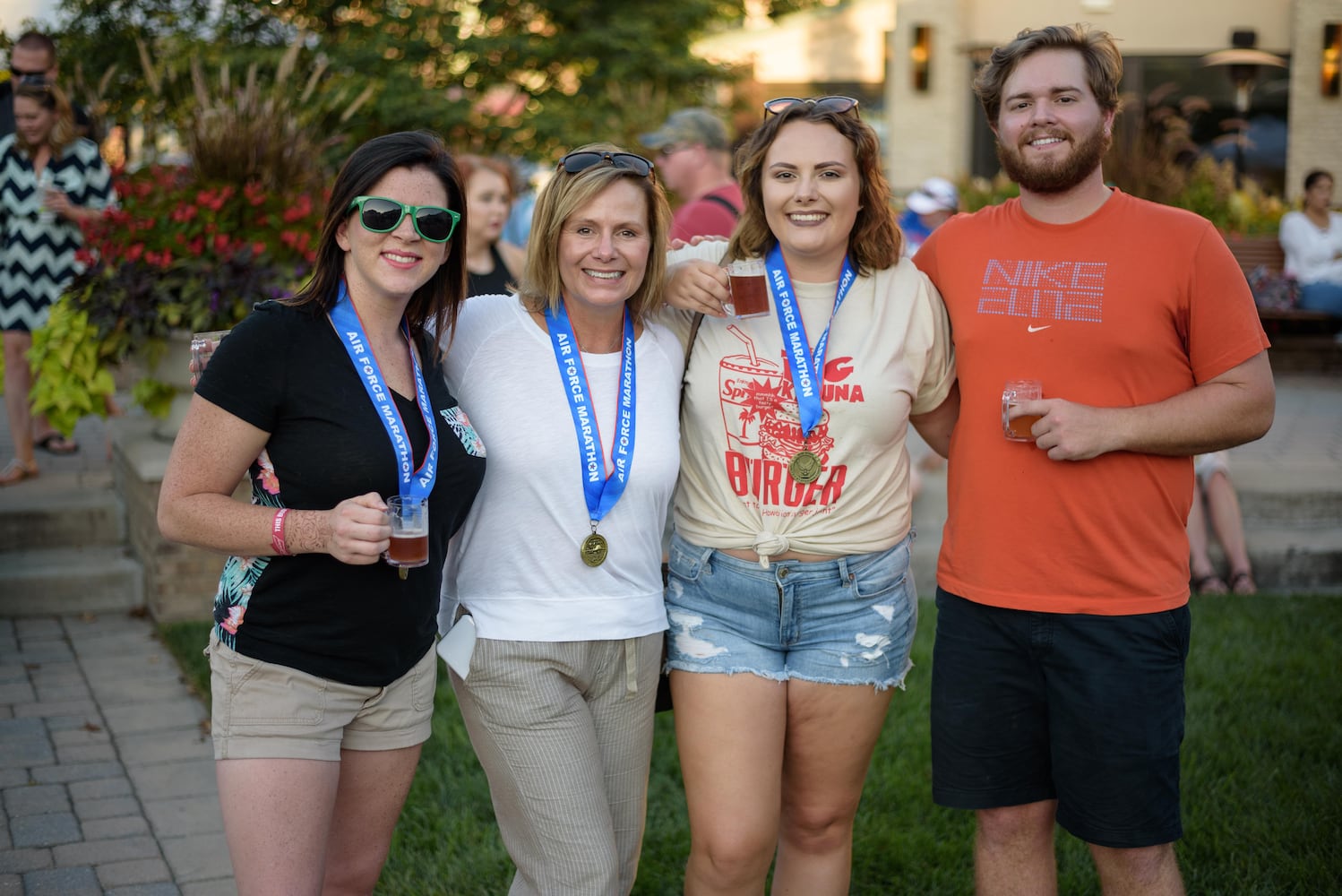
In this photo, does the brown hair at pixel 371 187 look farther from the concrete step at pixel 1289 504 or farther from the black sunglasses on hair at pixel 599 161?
the concrete step at pixel 1289 504

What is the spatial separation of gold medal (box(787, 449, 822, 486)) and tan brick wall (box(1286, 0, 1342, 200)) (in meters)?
17.5

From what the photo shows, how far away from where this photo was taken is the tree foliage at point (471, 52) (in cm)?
1525

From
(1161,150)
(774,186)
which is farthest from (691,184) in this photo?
(1161,150)

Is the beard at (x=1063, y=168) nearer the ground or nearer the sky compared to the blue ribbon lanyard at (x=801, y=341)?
nearer the sky

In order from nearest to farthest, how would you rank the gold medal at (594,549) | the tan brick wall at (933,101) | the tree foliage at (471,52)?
the gold medal at (594,549) < the tree foliage at (471,52) < the tan brick wall at (933,101)

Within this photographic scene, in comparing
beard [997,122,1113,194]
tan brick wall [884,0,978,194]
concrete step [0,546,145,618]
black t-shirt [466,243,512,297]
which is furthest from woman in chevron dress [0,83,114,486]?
tan brick wall [884,0,978,194]

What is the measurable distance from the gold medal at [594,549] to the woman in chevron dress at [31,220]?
17.6ft

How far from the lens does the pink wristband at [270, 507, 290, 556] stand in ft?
8.60

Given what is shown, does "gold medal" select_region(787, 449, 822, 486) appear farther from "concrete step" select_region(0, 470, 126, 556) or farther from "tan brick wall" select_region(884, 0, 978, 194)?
"tan brick wall" select_region(884, 0, 978, 194)

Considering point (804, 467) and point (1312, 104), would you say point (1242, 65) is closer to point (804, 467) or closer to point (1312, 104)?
point (1312, 104)

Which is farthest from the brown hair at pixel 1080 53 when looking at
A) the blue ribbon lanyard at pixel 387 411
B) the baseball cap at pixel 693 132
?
the baseball cap at pixel 693 132

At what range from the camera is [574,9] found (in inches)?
696

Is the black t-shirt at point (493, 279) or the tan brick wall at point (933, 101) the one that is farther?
the tan brick wall at point (933, 101)

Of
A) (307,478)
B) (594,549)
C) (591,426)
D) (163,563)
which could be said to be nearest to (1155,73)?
(163,563)
